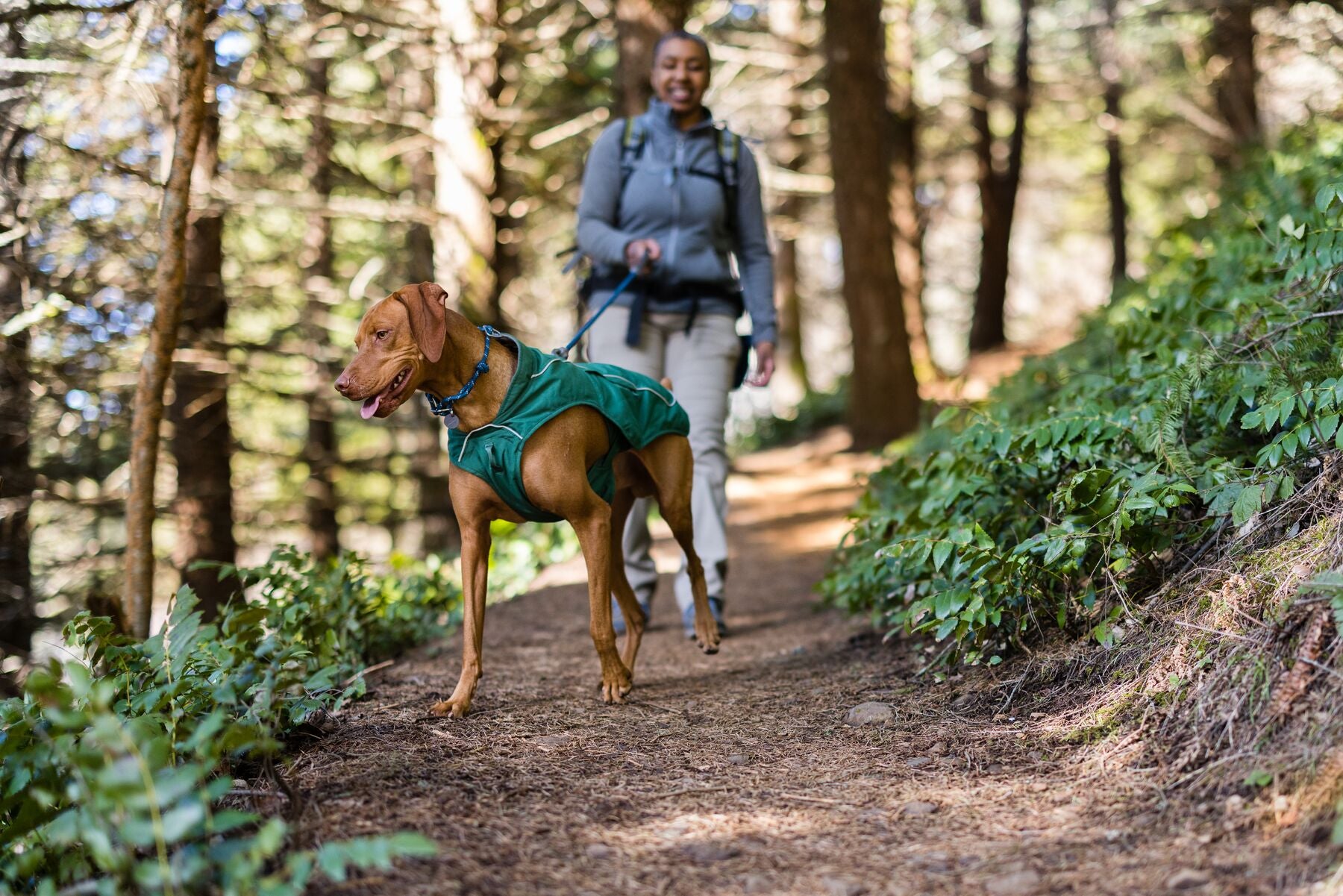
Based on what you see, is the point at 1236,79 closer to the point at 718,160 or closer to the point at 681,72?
the point at 718,160

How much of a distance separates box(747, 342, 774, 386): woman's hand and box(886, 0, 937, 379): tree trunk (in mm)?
9790

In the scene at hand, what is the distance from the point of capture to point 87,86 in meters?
6.01

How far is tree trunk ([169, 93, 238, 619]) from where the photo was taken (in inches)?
325

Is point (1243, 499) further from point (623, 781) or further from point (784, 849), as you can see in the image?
point (623, 781)

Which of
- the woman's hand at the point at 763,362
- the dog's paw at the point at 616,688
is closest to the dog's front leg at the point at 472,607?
the dog's paw at the point at 616,688

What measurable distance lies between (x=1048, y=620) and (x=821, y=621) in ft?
7.21

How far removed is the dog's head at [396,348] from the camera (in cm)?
330

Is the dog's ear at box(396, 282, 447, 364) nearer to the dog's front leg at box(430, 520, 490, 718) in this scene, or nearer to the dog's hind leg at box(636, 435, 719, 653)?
the dog's front leg at box(430, 520, 490, 718)

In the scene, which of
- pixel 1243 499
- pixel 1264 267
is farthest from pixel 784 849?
pixel 1264 267

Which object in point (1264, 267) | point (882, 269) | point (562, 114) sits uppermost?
point (562, 114)

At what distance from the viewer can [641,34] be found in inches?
378

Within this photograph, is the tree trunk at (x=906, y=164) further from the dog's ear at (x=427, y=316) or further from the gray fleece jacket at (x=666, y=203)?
the dog's ear at (x=427, y=316)

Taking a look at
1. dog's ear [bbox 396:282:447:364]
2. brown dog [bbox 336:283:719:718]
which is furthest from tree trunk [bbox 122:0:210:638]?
dog's ear [bbox 396:282:447:364]

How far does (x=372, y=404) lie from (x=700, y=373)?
217 cm
